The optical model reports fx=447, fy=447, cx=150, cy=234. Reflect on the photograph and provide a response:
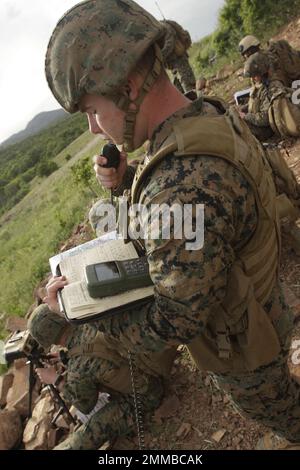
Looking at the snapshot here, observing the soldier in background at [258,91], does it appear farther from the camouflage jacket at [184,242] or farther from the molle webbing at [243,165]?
the camouflage jacket at [184,242]

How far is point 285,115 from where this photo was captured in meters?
5.23

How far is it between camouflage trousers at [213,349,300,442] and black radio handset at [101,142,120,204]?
1164 mm

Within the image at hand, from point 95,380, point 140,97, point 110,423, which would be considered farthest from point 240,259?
point 110,423

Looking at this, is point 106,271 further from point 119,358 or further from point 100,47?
point 119,358

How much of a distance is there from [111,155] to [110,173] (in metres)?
0.10

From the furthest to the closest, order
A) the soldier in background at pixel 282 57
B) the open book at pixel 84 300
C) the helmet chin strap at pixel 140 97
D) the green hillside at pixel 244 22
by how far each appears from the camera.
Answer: the green hillside at pixel 244 22
the soldier in background at pixel 282 57
the open book at pixel 84 300
the helmet chin strap at pixel 140 97

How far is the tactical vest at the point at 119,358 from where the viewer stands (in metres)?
2.92

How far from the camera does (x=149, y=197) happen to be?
1.43 m

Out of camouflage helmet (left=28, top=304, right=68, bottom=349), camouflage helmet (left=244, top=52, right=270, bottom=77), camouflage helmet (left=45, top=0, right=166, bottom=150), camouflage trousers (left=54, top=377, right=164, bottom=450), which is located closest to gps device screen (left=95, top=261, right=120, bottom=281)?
camouflage helmet (left=45, top=0, right=166, bottom=150)

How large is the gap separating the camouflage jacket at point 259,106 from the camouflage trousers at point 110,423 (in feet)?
11.9

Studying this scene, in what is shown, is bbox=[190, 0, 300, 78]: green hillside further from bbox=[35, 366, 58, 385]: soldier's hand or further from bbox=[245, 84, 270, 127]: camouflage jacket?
bbox=[35, 366, 58, 385]: soldier's hand

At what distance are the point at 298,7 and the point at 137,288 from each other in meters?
11.5

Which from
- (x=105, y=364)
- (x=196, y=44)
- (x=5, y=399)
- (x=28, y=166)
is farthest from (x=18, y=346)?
(x=28, y=166)

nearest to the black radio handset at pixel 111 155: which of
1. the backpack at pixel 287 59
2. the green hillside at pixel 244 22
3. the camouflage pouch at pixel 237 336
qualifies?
the camouflage pouch at pixel 237 336
